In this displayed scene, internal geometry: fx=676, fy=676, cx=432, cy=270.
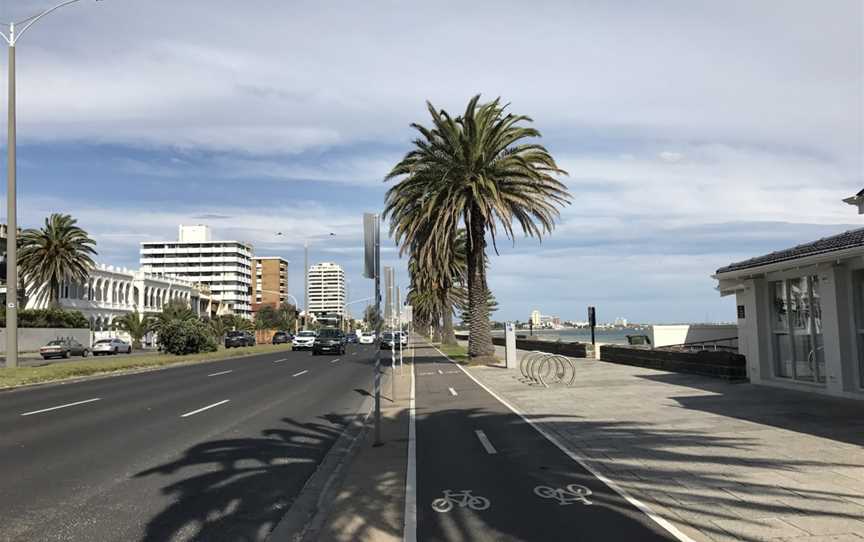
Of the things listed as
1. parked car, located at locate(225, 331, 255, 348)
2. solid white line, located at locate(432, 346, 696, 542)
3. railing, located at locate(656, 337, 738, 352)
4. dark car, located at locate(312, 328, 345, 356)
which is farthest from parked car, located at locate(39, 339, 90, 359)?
solid white line, located at locate(432, 346, 696, 542)

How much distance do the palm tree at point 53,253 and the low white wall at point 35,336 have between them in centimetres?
434

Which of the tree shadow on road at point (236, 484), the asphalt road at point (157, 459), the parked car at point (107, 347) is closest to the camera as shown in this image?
the tree shadow on road at point (236, 484)

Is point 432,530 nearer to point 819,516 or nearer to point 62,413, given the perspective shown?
point 819,516

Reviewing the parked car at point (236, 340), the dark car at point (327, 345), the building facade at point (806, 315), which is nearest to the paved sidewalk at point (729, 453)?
the building facade at point (806, 315)

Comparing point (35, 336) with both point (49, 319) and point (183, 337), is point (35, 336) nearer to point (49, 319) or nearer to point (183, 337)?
point (49, 319)

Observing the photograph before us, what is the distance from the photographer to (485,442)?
1114 cm

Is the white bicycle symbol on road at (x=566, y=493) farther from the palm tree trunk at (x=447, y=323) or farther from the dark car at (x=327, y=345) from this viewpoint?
the palm tree trunk at (x=447, y=323)

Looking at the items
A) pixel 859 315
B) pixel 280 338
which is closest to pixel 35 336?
pixel 280 338

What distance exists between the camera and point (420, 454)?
10273 mm

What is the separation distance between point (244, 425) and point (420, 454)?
455 cm

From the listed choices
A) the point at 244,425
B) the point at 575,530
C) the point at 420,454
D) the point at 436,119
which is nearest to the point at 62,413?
the point at 244,425

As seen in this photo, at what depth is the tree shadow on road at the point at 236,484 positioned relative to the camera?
649 centimetres

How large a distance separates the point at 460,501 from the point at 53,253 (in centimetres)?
6360

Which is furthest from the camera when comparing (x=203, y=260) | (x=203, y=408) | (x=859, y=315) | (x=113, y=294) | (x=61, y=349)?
(x=203, y=260)
